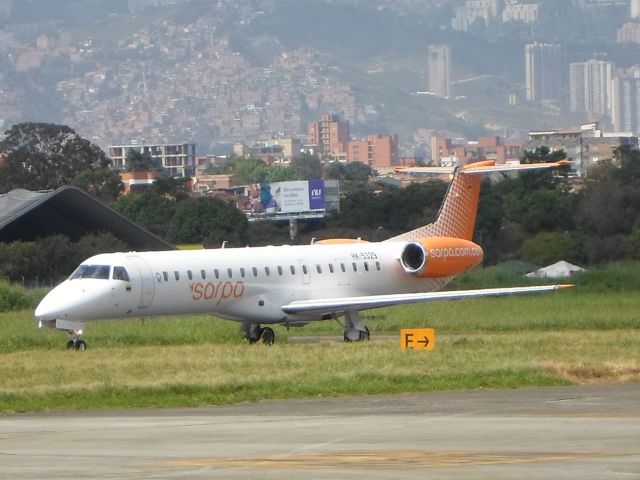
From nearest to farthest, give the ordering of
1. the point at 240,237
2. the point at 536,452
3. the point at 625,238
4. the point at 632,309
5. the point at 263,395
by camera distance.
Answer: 1. the point at 536,452
2. the point at 263,395
3. the point at 632,309
4. the point at 625,238
5. the point at 240,237

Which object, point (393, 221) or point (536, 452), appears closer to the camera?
point (536, 452)

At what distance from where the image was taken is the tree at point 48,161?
13462 cm

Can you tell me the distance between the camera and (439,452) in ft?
61.6

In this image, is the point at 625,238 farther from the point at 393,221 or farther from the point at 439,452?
the point at 439,452

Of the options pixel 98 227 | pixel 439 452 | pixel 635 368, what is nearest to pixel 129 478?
pixel 439 452

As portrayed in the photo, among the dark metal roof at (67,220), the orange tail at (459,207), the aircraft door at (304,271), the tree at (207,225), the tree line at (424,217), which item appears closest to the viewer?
the aircraft door at (304,271)

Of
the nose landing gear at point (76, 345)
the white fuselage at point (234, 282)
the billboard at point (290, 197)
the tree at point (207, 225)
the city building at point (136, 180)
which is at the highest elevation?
the city building at point (136, 180)

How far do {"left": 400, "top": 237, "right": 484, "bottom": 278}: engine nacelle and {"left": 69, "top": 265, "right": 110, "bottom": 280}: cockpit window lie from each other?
333 inches

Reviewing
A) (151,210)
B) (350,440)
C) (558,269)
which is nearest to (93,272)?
(350,440)

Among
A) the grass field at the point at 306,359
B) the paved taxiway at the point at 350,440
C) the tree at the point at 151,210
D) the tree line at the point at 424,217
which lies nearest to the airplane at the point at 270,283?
the grass field at the point at 306,359

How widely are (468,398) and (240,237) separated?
70828mm

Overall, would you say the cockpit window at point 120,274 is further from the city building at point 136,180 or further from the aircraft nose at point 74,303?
the city building at point 136,180

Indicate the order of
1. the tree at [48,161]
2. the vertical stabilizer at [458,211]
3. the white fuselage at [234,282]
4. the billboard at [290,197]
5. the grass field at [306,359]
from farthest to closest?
the tree at [48,161]
the billboard at [290,197]
the vertical stabilizer at [458,211]
the white fuselage at [234,282]
the grass field at [306,359]

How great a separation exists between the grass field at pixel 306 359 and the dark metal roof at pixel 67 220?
27.2m
